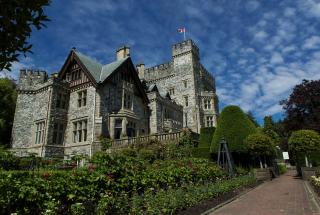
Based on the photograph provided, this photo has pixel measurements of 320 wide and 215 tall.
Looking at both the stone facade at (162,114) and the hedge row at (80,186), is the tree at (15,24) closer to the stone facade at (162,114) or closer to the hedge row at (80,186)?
the hedge row at (80,186)

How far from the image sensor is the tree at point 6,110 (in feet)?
108

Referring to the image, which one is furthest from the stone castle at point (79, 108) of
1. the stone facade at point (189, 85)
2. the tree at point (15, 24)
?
the tree at point (15, 24)

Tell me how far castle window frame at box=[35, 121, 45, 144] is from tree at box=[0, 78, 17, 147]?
29.7 feet

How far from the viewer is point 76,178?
22.9ft

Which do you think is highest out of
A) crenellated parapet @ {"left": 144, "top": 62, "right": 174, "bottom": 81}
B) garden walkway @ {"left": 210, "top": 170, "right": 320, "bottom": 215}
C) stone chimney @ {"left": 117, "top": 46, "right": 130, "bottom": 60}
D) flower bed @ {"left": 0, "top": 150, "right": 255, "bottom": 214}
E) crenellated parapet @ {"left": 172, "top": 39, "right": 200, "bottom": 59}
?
crenellated parapet @ {"left": 172, "top": 39, "right": 200, "bottom": 59}

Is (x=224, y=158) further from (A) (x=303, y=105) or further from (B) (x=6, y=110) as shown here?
(B) (x=6, y=110)

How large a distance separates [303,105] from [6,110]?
35645mm

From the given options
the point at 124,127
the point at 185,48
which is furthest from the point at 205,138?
the point at 185,48

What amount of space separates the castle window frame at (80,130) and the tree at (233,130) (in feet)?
39.8

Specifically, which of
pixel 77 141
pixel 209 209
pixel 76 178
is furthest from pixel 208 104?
pixel 76 178

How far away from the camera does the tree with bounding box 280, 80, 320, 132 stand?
27.7 m

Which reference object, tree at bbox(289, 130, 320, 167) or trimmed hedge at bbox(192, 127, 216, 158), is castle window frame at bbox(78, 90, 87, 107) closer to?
trimmed hedge at bbox(192, 127, 216, 158)

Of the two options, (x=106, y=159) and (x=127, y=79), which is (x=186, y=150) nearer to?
(x=127, y=79)

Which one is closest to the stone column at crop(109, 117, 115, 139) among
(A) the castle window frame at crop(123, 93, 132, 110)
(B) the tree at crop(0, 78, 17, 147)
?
(A) the castle window frame at crop(123, 93, 132, 110)
